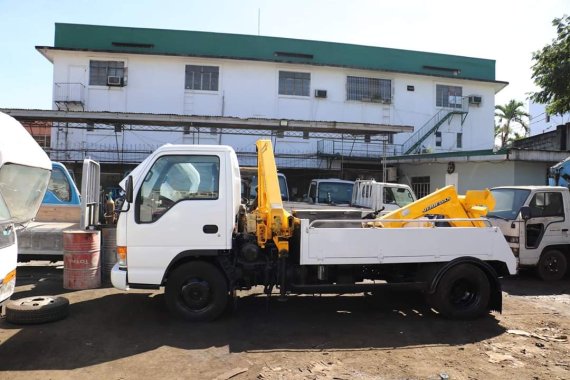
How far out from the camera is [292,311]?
6.66 meters

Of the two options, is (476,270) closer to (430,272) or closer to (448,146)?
(430,272)

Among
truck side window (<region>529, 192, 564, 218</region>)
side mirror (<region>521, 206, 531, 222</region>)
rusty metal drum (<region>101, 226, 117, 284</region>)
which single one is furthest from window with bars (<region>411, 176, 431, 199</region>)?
rusty metal drum (<region>101, 226, 117, 284</region>)

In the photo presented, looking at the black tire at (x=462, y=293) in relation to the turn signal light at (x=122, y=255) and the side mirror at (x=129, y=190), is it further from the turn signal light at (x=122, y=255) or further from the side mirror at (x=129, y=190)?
the side mirror at (x=129, y=190)

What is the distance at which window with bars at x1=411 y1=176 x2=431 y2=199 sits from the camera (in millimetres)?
20688

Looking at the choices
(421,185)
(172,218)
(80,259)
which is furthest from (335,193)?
(172,218)

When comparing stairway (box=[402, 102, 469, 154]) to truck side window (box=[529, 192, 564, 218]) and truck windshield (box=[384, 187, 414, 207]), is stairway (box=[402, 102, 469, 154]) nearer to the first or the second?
truck windshield (box=[384, 187, 414, 207])

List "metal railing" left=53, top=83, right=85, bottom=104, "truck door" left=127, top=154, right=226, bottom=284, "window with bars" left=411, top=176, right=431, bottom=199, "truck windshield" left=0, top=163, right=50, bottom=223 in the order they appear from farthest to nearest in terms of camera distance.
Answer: "metal railing" left=53, top=83, right=85, bottom=104
"window with bars" left=411, top=176, right=431, bottom=199
"truck door" left=127, top=154, right=226, bottom=284
"truck windshield" left=0, top=163, right=50, bottom=223

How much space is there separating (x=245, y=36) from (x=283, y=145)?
7.23 meters

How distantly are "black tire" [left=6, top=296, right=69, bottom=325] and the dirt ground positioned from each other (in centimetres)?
12

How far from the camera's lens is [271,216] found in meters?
5.79

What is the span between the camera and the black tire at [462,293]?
623 centimetres

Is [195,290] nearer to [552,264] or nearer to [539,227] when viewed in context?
[539,227]

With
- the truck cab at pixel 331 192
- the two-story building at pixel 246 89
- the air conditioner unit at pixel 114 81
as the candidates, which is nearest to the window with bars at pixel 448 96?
the two-story building at pixel 246 89

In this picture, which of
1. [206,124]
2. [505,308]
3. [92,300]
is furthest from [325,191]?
[92,300]
